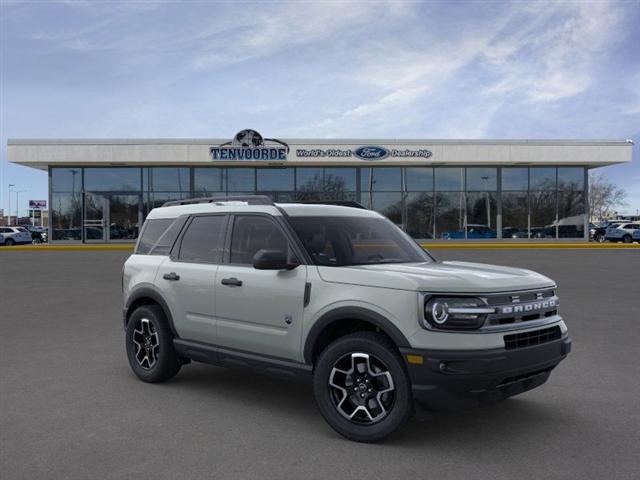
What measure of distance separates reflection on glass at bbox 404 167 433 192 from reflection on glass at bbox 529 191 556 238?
6467 millimetres

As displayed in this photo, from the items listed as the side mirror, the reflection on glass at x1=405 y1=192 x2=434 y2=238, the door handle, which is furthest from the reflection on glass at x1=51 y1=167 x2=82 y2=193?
the side mirror

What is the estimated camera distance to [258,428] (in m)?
4.95

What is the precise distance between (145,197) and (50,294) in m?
25.8

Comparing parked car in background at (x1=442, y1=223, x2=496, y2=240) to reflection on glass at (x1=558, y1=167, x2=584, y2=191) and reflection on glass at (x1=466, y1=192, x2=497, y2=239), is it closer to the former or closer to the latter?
reflection on glass at (x1=466, y1=192, x2=497, y2=239)

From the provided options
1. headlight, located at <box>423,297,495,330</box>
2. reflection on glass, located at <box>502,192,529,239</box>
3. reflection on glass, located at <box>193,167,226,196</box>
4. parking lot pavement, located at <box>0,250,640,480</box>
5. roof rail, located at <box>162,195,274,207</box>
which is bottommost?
parking lot pavement, located at <box>0,250,640,480</box>

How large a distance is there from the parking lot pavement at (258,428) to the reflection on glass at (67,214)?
32.3 metres

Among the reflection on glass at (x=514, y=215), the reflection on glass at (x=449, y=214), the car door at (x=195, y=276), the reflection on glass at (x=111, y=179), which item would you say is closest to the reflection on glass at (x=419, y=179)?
the reflection on glass at (x=449, y=214)

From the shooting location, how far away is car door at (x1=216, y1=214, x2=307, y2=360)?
16.8ft

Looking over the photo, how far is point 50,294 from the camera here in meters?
13.7

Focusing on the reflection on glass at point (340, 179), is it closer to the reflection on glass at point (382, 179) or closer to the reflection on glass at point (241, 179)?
the reflection on glass at point (382, 179)

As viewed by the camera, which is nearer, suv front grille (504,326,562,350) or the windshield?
suv front grille (504,326,562,350)

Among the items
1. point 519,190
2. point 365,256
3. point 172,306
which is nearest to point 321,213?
point 365,256

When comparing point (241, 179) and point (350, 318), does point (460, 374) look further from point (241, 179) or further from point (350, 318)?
point (241, 179)

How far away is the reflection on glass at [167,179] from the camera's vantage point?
3875 cm
